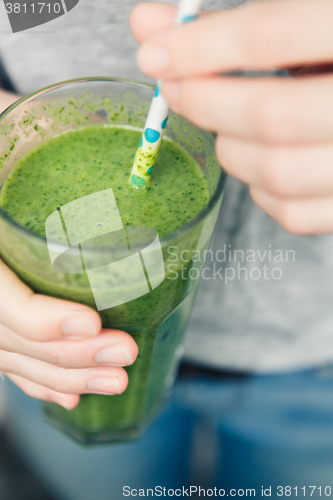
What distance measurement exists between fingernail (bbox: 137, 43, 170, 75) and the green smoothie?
0.67 ft

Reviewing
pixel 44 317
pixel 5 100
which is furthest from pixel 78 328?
pixel 5 100

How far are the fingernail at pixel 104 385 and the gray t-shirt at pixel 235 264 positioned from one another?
0.40 meters

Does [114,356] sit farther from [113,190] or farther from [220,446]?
[220,446]

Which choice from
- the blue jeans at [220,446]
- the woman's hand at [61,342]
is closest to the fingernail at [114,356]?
the woman's hand at [61,342]

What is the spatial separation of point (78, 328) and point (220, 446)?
0.82m

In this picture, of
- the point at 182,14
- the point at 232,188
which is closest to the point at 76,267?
the point at 182,14

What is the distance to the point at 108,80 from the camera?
663mm

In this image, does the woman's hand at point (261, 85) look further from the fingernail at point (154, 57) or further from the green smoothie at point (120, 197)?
the green smoothie at point (120, 197)

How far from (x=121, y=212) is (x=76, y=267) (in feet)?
0.41

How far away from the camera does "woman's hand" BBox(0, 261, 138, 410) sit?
1.77 ft

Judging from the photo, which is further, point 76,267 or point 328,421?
point 328,421

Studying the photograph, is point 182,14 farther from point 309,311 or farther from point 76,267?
point 309,311

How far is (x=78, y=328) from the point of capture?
540 mm

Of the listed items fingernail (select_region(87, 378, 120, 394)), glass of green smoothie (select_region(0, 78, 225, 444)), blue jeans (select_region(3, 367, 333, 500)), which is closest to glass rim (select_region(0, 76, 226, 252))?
glass of green smoothie (select_region(0, 78, 225, 444))
